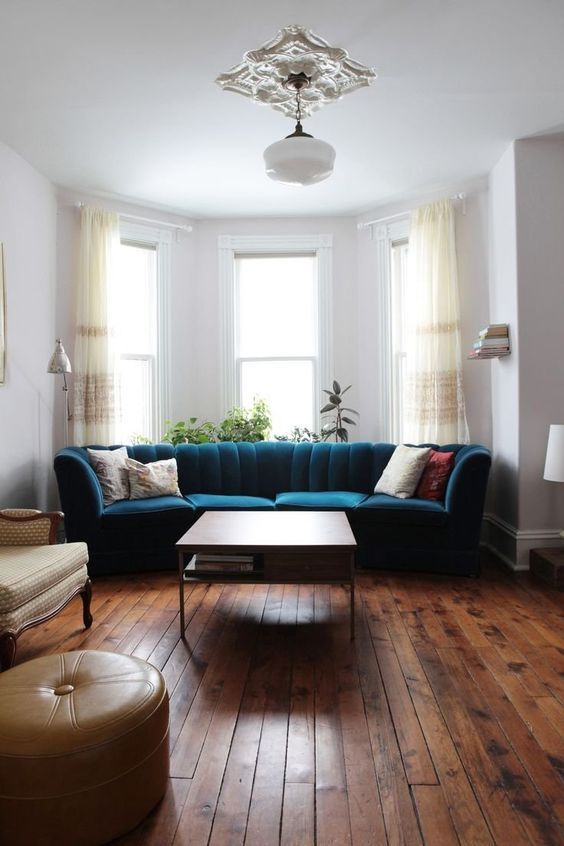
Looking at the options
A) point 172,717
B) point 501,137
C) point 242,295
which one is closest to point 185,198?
point 242,295

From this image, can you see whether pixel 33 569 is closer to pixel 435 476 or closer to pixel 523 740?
pixel 523 740

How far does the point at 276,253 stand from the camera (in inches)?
235

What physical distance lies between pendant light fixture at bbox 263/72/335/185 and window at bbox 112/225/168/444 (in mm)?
2810

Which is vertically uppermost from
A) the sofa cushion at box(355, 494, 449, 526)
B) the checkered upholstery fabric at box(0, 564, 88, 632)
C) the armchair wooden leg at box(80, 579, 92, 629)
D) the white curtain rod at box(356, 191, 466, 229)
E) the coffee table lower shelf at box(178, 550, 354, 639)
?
the white curtain rod at box(356, 191, 466, 229)

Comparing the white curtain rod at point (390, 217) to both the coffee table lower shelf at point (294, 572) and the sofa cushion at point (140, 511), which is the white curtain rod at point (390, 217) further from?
the coffee table lower shelf at point (294, 572)

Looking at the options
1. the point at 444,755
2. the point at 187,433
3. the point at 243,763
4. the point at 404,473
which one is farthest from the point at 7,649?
the point at 187,433

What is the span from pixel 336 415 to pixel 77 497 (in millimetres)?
2592

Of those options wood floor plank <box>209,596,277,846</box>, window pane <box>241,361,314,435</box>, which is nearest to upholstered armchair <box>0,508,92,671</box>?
wood floor plank <box>209,596,277,846</box>

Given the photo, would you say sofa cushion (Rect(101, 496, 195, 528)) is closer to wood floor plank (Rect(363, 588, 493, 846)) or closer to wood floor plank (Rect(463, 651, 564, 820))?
wood floor plank (Rect(363, 588, 493, 846))

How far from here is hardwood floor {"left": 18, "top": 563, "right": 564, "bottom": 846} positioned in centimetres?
176

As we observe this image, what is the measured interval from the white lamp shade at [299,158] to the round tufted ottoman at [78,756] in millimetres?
2468

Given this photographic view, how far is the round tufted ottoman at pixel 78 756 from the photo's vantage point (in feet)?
5.16

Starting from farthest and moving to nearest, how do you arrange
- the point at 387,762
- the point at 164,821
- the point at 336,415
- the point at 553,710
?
the point at 336,415 → the point at 553,710 → the point at 387,762 → the point at 164,821

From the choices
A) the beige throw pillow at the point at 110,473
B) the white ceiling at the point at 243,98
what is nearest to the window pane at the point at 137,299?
the white ceiling at the point at 243,98
